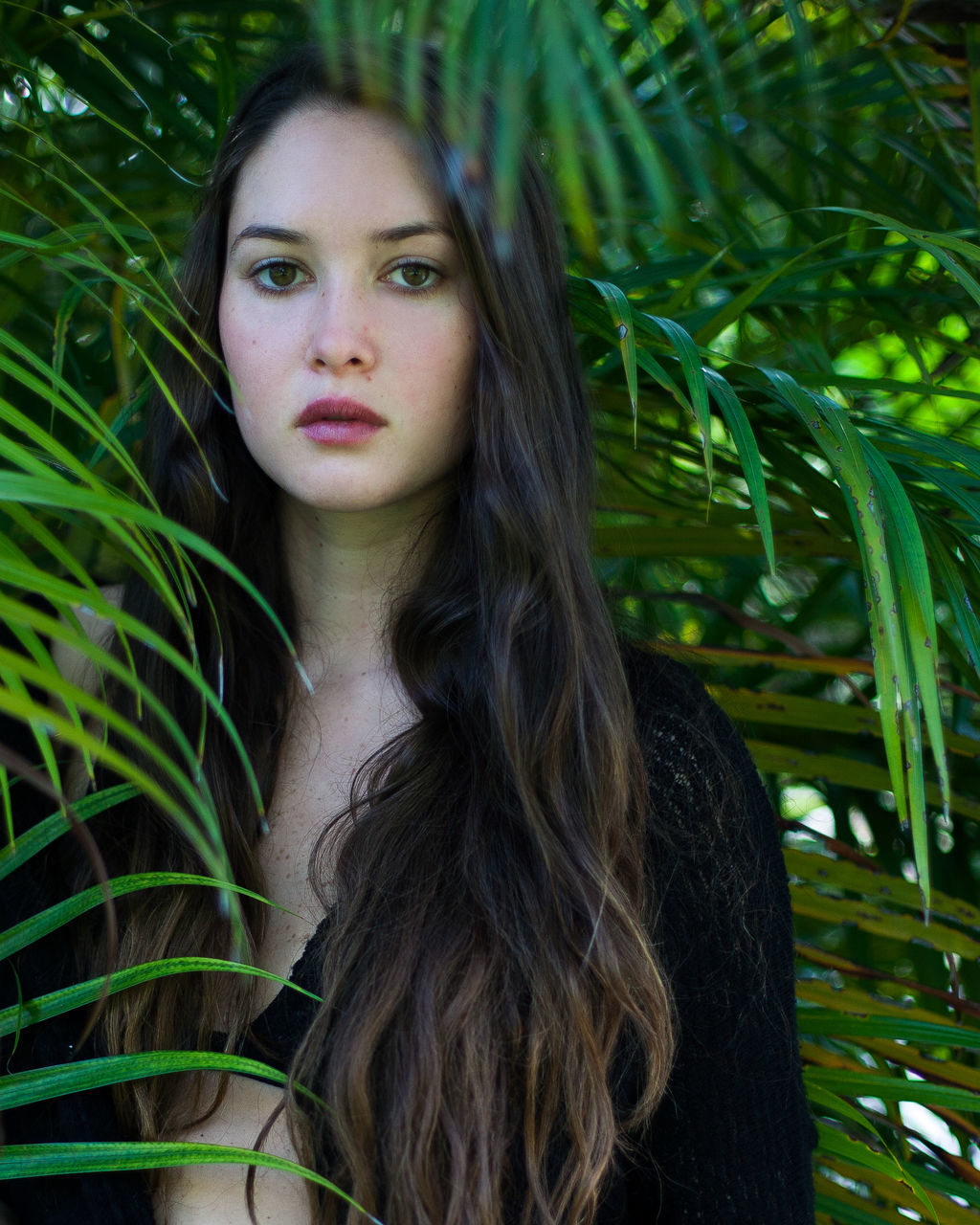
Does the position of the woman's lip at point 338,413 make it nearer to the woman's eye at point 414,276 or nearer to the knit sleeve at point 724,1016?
the woman's eye at point 414,276

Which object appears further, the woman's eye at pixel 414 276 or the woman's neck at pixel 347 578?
the woman's neck at pixel 347 578

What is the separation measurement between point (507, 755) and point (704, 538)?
1.21 feet

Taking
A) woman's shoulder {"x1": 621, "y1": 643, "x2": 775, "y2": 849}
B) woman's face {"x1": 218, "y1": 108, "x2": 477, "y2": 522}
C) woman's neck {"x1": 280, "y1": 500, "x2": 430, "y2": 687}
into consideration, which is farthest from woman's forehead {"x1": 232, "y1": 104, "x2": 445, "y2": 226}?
woman's shoulder {"x1": 621, "y1": 643, "x2": 775, "y2": 849}

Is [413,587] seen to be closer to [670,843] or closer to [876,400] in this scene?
[670,843]

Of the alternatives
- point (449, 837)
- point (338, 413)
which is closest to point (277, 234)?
point (338, 413)

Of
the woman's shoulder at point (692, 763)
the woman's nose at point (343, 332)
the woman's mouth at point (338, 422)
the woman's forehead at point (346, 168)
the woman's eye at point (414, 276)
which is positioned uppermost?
the woman's forehead at point (346, 168)

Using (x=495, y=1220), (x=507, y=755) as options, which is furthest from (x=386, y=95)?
(x=495, y=1220)

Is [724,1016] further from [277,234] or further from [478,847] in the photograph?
[277,234]

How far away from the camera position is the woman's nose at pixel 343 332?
83cm

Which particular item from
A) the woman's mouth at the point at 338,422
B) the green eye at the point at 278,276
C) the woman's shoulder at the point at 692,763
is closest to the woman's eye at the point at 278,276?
the green eye at the point at 278,276

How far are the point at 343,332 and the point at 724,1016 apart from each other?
1.82ft

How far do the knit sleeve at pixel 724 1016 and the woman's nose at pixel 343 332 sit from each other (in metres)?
0.37

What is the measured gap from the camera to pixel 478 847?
85cm

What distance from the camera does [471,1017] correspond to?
79 centimetres
